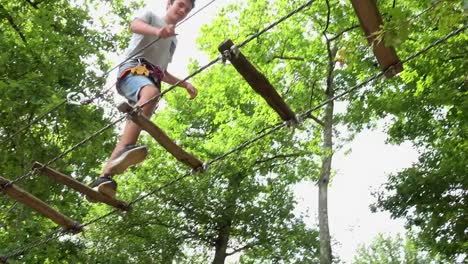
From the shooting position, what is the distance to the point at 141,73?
332 cm

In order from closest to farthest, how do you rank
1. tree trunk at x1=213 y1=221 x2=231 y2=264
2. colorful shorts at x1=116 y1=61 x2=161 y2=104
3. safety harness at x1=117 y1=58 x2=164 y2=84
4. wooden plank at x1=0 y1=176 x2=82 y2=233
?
colorful shorts at x1=116 y1=61 x2=161 y2=104, safety harness at x1=117 y1=58 x2=164 y2=84, wooden plank at x1=0 y1=176 x2=82 y2=233, tree trunk at x1=213 y1=221 x2=231 y2=264

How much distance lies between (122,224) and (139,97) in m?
9.87

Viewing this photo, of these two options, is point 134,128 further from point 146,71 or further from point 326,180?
point 326,180

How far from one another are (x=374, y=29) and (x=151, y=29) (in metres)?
1.44

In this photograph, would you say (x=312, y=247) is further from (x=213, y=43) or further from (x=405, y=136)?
(x=213, y=43)

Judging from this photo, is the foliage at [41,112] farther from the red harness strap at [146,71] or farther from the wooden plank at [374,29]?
the wooden plank at [374,29]

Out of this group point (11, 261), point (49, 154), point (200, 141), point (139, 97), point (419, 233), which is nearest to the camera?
point (139, 97)

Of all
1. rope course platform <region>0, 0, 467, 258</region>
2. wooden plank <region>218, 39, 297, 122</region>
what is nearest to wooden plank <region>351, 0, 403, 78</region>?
rope course platform <region>0, 0, 467, 258</region>

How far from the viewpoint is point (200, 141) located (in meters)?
15.5

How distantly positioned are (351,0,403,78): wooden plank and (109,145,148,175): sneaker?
5.11 ft

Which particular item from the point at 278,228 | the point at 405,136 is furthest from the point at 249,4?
the point at 278,228

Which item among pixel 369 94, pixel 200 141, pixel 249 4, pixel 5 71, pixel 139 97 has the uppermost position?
pixel 249 4

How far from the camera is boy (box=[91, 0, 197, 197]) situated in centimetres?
308

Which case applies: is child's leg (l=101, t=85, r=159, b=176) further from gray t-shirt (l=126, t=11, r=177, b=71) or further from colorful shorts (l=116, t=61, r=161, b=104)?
gray t-shirt (l=126, t=11, r=177, b=71)
